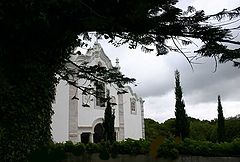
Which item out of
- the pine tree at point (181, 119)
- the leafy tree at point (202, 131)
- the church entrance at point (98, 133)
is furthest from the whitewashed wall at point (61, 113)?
the leafy tree at point (202, 131)

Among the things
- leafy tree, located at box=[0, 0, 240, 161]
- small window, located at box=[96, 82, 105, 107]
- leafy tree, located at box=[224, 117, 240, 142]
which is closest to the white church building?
leafy tree, located at box=[224, 117, 240, 142]

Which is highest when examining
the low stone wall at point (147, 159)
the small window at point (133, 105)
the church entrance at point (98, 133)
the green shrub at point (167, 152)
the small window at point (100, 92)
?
the small window at point (133, 105)

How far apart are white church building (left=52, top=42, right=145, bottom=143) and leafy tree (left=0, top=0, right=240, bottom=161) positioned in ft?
27.6

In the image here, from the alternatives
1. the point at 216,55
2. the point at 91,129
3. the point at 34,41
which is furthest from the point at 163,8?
the point at 91,129

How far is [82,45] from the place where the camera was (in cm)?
485

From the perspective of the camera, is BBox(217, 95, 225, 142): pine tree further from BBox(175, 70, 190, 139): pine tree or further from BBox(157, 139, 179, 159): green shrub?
BBox(157, 139, 179, 159): green shrub

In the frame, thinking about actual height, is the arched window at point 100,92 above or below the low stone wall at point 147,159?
above

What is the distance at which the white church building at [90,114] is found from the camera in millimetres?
15727

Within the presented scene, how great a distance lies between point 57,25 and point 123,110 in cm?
1677

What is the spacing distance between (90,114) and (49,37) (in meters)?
14.2

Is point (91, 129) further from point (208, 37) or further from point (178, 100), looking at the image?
point (208, 37)

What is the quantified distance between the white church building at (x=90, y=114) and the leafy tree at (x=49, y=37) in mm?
8412

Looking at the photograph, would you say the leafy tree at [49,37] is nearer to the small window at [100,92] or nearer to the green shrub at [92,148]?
the small window at [100,92]

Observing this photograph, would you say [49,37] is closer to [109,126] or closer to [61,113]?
[61,113]
